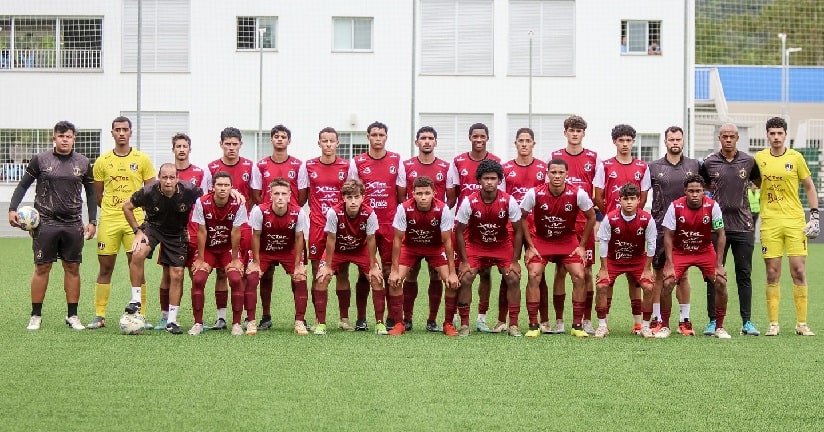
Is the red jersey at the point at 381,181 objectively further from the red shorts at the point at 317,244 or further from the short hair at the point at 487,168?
the short hair at the point at 487,168

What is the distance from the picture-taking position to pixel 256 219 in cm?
1041

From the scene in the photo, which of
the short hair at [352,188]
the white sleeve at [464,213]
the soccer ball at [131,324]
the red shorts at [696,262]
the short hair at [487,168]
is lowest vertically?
the soccer ball at [131,324]

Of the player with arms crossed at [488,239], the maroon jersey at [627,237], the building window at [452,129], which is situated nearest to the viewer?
the player with arms crossed at [488,239]

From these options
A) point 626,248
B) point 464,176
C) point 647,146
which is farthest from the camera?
point 647,146

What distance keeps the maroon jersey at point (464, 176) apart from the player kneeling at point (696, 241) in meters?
1.77

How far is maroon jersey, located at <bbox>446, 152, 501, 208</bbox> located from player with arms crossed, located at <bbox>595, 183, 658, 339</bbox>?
4.36ft

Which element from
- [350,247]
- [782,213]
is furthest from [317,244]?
[782,213]

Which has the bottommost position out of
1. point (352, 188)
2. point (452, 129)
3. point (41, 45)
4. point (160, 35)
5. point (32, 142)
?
point (352, 188)

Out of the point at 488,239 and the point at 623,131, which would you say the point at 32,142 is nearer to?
the point at 488,239

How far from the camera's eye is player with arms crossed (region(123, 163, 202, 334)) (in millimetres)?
10305

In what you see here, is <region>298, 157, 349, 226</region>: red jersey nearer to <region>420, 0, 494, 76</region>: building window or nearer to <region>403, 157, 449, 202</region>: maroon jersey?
<region>403, 157, 449, 202</region>: maroon jersey

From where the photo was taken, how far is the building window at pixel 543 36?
2969cm

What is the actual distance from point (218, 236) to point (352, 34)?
20012 mm

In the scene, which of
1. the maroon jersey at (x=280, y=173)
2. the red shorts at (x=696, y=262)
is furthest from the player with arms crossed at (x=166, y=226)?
the red shorts at (x=696, y=262)
